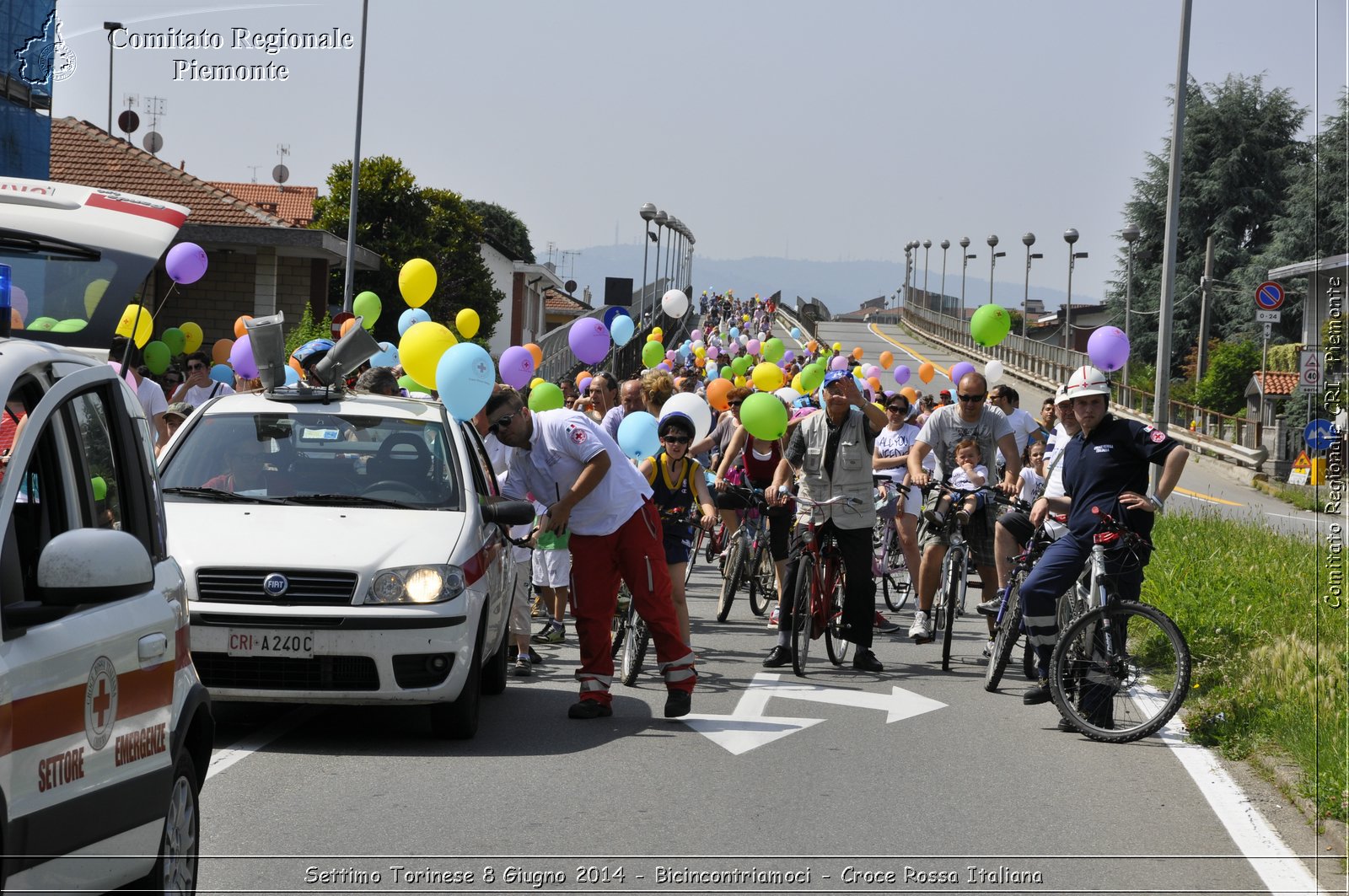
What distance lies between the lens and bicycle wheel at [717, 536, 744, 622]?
46.5 feet

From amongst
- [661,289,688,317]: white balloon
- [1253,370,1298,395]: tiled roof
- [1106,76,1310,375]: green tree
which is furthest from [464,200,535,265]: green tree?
[661,289,688,317]: white balloon

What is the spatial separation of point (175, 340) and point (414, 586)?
12.9 metres

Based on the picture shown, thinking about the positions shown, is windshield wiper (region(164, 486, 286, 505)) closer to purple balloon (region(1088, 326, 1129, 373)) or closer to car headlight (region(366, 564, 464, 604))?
car headlight (region(366, 564, 464, 604))

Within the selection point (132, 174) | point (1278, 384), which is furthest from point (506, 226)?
point (132, 174)

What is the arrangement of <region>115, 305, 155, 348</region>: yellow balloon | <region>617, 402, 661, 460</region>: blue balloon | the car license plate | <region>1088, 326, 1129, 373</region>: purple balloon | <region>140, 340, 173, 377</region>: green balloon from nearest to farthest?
<region>115, 305, 155, 348</region>: yellow balloon → the car license plate → <region>617, 402, 661, 460</region>: blue balloon → <region>1088, 326, 1129, 373</region>: purple balloon → <region>140, 340, 173, 377</region>: green balloon

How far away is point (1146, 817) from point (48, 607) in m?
4.85

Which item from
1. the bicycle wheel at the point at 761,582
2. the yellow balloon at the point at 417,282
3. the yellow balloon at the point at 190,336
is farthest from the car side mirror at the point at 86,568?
the yellow balloon at the point at 190,336

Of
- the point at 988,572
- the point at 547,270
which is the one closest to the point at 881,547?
the point at 988,572

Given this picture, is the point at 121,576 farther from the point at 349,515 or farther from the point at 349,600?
the point at 349,515

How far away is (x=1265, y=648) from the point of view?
970 centimetres

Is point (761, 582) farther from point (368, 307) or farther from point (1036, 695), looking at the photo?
point (368, 307)

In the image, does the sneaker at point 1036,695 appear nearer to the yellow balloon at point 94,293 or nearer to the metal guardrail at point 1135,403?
the yellow balloon at point 94,293

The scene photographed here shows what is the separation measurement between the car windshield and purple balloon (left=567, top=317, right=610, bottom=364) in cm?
951

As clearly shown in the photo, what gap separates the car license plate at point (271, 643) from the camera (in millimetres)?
7711
